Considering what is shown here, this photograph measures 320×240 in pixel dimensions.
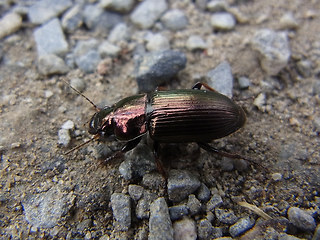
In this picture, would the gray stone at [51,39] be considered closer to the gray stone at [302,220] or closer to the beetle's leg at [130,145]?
the beetle's leg at [130,145]

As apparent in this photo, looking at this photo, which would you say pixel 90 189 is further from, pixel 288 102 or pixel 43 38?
pixel 288 102

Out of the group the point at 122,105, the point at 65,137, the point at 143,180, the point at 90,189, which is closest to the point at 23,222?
the point at 90,189

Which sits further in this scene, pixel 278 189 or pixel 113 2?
pixel 113 2

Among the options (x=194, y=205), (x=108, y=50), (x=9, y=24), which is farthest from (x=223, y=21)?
(x=9, y=24)

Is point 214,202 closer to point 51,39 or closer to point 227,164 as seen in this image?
point 227,164

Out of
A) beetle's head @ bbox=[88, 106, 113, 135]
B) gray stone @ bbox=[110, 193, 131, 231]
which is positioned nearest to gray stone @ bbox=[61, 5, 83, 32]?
beetle's head @ bbox=[88, 106, 113, 135]

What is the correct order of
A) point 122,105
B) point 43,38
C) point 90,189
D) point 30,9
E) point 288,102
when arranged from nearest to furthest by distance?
point 90,189
point 122,105
point 288,102
point 43,38
point 30,9
